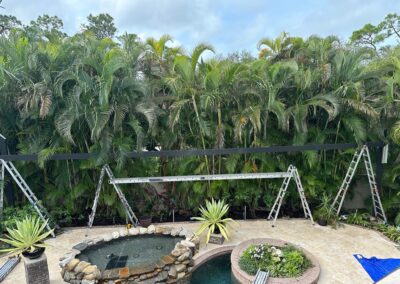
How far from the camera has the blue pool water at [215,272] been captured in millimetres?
4383

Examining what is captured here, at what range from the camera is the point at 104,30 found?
29359 mm

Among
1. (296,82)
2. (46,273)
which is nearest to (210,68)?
(296,82)

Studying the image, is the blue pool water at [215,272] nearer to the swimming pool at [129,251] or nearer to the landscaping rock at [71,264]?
the swimming pool at [129,251]

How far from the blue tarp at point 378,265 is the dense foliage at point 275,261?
38.0 inches

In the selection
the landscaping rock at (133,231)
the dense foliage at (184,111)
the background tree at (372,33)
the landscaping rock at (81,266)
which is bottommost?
the landscaping rock at (81,266)

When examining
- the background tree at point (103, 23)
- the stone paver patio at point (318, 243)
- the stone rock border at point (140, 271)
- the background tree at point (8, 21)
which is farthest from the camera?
the background tree at point (103, 23)

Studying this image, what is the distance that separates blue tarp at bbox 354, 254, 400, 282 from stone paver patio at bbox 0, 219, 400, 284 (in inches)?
3.9

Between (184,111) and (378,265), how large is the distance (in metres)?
4.58

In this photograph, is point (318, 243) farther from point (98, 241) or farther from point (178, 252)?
point (98, 241)

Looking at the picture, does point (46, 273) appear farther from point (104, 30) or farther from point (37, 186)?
point (104, 30)

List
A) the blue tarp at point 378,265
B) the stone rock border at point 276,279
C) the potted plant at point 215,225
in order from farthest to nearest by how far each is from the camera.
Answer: the potted plant at point 215,225 → the blue tarp at point 378,265 → the stone rock border at point 276,279

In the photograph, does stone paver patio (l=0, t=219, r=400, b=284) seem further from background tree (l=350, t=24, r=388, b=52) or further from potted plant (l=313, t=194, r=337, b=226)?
background tree (l=350, t=24, r=388, b=52)

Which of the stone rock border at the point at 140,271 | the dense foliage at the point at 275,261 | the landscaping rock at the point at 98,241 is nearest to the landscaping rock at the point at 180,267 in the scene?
the stone rock border at the point at 140,271

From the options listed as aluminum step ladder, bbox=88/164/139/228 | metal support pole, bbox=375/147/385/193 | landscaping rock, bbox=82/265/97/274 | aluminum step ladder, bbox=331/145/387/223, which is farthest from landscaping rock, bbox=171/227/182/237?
metal support pole, bbox=375/147/385/193
